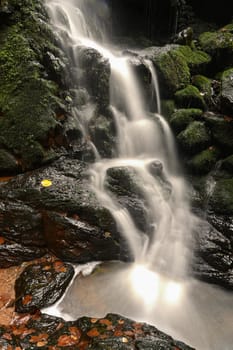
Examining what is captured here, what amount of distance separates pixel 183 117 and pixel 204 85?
1.78 meters

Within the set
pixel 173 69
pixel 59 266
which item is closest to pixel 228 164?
pixel 173 69

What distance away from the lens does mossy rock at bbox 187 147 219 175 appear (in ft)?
22.2

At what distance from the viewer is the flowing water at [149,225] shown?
4.14 meters

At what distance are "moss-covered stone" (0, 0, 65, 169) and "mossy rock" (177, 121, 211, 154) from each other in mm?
3179

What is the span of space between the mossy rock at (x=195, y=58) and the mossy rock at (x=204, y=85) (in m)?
0.41

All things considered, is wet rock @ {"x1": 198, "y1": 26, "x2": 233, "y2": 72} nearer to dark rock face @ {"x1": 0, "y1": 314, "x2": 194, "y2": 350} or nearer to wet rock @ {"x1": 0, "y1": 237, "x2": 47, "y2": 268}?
wet rock @ {"x1": 0, "y1": 237, "x2": 47, "y2": 268}

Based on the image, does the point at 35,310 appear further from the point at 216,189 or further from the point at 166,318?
the point at 216,189

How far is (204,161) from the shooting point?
6.75 m

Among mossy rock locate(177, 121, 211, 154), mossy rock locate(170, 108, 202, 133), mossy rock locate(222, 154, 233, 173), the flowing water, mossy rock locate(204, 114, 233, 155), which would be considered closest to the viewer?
the flowing water

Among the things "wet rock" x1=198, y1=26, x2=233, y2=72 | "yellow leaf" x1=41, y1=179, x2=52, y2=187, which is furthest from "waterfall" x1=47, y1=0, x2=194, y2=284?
"wet rock" x1=198, y1=26, x2=233, y2=72

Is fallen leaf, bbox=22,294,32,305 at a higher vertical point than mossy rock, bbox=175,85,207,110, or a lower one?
lower

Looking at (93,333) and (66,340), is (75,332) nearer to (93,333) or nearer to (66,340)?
(66,340)

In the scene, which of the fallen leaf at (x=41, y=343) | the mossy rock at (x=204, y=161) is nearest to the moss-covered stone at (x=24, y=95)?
the fallen leaf at (x=41, y=343)

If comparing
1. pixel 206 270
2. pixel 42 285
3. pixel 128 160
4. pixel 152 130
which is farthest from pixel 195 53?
pixel 42 285
